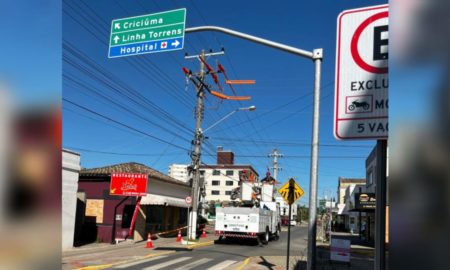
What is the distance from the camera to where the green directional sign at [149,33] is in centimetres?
1130

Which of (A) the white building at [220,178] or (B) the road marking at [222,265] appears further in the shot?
(A) the white building at [220,178]

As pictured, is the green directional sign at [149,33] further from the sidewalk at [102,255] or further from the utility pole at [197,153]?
the utility pole at [197,153]

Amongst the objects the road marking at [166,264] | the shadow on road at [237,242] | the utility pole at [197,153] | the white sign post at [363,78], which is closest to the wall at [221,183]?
the shadow on road at [237,242]

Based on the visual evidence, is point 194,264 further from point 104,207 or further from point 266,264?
point 104,207

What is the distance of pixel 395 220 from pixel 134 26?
11.3 meters

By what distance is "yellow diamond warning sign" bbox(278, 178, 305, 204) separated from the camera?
14758 mm

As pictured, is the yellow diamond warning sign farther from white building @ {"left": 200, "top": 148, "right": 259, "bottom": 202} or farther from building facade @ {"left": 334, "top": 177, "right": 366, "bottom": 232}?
white building @ {"left": 200, "top": 148, "right": 259, "bottom": 202}

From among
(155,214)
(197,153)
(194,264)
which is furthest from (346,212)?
(194,264)

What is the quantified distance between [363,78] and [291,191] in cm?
1291

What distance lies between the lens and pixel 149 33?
11.4 meters

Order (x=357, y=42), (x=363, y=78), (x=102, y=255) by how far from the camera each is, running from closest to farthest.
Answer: (x=363, y=78) → (x=357, y=42) → (x=102, y=255)

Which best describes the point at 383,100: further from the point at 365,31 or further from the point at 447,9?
the point at 447,9

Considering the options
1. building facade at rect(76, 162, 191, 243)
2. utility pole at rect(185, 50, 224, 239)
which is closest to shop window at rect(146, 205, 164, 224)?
building facade at rect(76, 162, 191, 243)

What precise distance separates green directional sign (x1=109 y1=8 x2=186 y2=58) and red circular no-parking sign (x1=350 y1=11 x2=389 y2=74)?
9318mm
